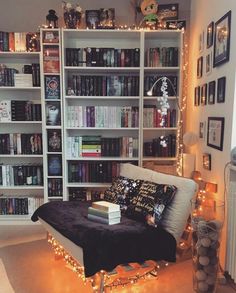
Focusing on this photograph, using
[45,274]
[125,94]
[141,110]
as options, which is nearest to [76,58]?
[125,94]

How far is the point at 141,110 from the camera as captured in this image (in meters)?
3.14

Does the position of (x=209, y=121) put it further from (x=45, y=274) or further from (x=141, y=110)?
(x=45, y=274)

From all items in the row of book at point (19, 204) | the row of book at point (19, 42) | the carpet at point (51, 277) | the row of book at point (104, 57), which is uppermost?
the row of book at point (19, 42)

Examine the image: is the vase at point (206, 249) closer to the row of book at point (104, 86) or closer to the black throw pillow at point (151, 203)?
the black throw pillow at point (151, 203)

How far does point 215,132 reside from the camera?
2412mm

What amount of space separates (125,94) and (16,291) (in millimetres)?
2140

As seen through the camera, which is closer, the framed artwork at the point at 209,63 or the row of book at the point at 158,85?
the framed artwork at the point at 209,63

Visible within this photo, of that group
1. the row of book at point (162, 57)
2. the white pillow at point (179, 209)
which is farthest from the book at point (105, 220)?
the row of book at point (162, 57)

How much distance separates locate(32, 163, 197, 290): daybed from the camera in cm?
187

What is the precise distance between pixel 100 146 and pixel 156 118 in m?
0.70

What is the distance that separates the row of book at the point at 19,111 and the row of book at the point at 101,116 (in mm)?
379

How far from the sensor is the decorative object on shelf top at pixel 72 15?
306 centimetres

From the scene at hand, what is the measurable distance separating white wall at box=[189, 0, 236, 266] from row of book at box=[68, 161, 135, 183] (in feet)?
3.02

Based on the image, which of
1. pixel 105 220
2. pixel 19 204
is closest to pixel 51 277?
pixel 105 220
